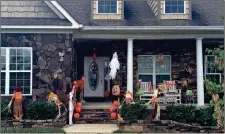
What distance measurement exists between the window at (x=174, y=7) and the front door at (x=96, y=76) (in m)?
3.78

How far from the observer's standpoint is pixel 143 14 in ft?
46.2

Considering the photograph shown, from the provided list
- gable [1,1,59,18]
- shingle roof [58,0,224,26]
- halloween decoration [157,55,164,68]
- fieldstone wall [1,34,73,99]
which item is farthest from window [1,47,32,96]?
halloween decoration [157,55,164,68]

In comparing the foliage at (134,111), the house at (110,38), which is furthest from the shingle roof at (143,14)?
the foliage at (134,111)

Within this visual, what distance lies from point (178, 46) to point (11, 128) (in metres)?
7.79

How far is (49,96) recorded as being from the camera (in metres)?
11.6

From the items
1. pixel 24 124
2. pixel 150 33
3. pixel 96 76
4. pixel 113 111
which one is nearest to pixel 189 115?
pixel 113 111

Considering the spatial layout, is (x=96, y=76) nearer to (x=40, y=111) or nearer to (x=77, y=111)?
(x=77, y=111)

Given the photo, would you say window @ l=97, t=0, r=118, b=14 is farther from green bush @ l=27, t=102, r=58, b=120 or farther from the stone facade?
the stone facade

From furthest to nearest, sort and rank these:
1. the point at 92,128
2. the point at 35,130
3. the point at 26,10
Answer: the point at 26,10 → the point at 92,128 → the point at 35,130

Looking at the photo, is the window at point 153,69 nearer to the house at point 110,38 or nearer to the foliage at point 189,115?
the house at point 110,38

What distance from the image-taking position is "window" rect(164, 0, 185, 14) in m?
13.6

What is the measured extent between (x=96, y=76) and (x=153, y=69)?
2881mm

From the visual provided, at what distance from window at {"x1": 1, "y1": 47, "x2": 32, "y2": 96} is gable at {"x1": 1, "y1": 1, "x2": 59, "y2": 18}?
133 cm

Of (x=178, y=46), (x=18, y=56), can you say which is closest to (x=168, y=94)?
(x=178, y=46)
